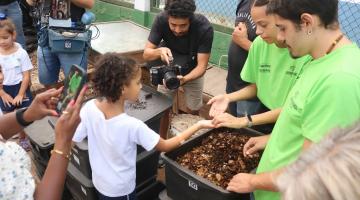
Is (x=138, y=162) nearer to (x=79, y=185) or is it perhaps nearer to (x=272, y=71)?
(x=79, y=185)

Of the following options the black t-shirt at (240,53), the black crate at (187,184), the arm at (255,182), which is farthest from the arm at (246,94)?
the arm at (255,182)

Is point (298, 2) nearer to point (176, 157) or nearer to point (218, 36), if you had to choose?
point (176, 157)

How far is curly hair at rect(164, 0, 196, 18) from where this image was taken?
2.72 meters

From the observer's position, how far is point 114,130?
1787 millimetres

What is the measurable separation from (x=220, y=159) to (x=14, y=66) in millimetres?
2248

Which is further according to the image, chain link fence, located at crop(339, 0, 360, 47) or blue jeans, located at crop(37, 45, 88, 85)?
chain link fence, located at crop(339, 0, 360, 47)

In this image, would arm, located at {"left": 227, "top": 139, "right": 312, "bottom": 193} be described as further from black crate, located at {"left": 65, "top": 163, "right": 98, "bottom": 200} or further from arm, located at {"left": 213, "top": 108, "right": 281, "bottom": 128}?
black crate, located at {"left": 65, "top": 163, "right": 98, "bottom": 200}

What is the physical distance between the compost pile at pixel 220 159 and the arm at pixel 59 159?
692 mm

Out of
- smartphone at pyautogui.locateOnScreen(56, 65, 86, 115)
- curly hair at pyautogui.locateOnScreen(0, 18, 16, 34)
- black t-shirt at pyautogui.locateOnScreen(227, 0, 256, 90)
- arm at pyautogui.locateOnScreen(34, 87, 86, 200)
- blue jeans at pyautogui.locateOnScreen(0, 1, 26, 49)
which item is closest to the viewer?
arm at pyautogui.locateOnScreen(34, 87, 86, 200)

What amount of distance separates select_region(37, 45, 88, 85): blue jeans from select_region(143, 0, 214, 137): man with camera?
63cm

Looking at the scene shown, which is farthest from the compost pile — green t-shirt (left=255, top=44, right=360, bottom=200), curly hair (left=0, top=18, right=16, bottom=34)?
curly hair (left=0, top=18, right=16, bottom=34)

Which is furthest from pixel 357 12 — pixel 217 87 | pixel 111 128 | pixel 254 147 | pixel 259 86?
pixel 111 128

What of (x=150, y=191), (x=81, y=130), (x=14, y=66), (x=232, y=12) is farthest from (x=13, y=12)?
(x=150, y=191)

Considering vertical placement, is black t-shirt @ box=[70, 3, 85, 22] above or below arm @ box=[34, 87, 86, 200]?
above
